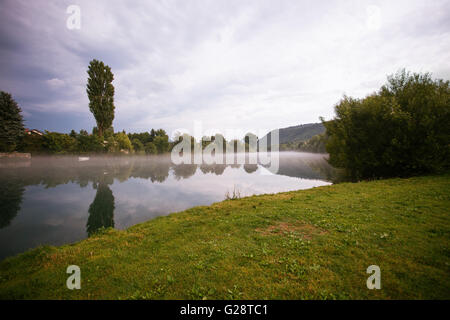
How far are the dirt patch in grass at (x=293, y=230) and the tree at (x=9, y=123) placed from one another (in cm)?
7753

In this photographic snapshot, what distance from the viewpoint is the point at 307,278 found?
4.90m

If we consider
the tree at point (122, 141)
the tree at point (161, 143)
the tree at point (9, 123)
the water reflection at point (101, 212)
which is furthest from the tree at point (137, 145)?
the water reflection at point (101, 212)

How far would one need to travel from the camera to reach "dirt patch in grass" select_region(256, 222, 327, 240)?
7.98m

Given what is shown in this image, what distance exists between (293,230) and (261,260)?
3.31m

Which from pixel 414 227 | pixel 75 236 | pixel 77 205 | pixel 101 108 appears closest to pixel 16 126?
pixel 101 108

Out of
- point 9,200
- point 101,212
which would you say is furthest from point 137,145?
point 101,212

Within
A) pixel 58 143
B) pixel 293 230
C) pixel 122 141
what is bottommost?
pixel 293 230

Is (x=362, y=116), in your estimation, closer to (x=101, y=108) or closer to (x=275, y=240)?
(x=275, y=240)

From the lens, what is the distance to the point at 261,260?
607 cm

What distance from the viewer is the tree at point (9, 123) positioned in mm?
48125

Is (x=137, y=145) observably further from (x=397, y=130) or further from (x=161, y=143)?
(x=397, y=130)

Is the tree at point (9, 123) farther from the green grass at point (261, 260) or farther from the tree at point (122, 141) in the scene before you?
the green grass at point (261, 260)

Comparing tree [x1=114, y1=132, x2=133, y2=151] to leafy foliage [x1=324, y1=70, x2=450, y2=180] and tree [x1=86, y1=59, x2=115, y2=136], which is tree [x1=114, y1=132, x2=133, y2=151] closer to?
tree [x1=86, y1=59, x2=115, y2=136]
